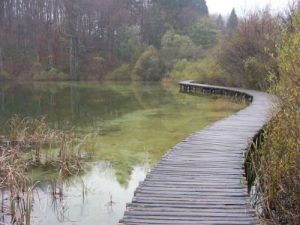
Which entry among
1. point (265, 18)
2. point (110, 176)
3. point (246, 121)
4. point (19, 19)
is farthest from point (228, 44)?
point (19, 19)

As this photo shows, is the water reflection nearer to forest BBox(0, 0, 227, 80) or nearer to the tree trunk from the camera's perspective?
forest BBox(0, 0, 227, 80)

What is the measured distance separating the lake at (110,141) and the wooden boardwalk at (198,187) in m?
0.84

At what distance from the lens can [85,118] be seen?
1448cm

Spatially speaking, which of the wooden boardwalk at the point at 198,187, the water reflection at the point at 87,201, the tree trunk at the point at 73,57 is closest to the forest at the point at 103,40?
the tree trunk at the point at 73,57

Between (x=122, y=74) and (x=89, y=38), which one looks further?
(x=89, y=38)

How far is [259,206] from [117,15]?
41.8 m

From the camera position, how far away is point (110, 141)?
33.4 feet

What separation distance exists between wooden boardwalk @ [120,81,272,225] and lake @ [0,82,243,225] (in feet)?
2.77

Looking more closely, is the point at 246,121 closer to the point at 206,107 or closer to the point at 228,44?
the point at 206,107

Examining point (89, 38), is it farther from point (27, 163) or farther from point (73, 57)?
point (27, 163)

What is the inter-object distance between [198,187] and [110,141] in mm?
5207

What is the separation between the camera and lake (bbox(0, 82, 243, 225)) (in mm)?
5898

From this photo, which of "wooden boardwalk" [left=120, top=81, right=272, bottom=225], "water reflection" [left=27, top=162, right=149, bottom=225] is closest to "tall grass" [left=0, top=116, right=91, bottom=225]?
"water reflection" [left=27, top=162, right=149, bottom=225]

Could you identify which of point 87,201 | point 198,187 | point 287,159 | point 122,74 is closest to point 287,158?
point 287,159
